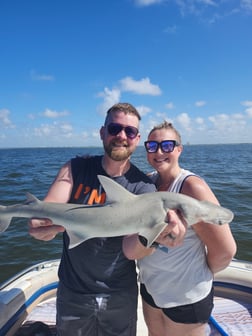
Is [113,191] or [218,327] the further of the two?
[218,327]

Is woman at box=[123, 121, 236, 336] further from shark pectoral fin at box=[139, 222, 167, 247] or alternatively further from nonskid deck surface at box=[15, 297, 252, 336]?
nonskid deck surface at box=[15, 297, 252, 336]

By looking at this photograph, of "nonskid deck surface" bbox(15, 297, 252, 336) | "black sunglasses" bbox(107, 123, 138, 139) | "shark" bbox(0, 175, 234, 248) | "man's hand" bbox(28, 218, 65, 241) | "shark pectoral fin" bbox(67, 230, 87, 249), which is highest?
"black sunglasses" bbox(107, 123, 138, 139)

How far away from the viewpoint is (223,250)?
2.82m

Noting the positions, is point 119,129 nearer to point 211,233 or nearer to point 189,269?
point 211,233

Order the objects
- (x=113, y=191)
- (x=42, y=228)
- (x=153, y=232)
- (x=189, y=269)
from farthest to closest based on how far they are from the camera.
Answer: (x=189, y=269), (x=42, y=228), (x=113, y=191), (x=153, y=232)

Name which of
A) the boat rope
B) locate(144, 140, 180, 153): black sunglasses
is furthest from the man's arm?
the boat rope

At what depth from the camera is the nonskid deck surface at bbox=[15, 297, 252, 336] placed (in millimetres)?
4582

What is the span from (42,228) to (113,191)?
812 mm

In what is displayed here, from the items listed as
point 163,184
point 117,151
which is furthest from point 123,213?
point 163,184

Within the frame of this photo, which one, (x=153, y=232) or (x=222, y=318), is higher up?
(x=153, y=232)

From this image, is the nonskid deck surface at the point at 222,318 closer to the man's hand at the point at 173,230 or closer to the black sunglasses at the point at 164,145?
the man's hand at the point at 173,230

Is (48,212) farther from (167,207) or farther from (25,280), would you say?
(25,280)

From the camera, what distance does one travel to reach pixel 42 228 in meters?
2.80

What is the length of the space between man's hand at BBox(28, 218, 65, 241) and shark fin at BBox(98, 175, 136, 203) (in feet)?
2.00
